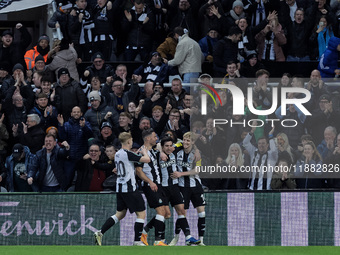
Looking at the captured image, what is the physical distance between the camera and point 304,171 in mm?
14781


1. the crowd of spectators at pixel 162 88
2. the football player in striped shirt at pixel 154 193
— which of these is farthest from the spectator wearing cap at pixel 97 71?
the football player in striped shirt at pixel 154 193

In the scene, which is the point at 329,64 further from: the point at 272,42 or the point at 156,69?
the point at 156,69

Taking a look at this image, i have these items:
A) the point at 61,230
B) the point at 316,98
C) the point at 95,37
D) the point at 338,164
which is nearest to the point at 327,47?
the point at 316,98

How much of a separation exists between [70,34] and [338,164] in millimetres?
6815

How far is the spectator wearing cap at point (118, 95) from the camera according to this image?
1662 centimetres

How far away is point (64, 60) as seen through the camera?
696 inches

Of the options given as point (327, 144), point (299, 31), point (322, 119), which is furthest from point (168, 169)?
point (299, 31)

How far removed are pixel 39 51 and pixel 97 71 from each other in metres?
1.40

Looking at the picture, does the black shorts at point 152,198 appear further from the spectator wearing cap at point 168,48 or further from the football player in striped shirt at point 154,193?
the spectator wearing cap at point 168,48

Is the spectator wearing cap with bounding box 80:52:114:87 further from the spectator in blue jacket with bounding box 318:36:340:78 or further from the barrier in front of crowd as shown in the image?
the spectator in blue jacket with bounding box 318:36:340:78

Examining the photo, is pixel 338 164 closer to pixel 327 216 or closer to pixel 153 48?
pixel 327 216

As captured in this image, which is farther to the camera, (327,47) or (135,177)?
(327,47)

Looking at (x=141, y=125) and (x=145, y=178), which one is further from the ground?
(x=141, y=125)

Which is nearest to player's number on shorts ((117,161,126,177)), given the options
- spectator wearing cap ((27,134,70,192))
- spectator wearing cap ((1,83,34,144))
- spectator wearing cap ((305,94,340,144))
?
spectator wearing cap ((27,134,70,192))
